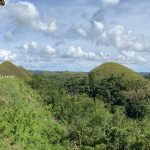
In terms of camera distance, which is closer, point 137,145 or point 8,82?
point 137,145

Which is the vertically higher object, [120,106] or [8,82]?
[8,82]

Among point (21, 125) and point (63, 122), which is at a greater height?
point (21, 125)

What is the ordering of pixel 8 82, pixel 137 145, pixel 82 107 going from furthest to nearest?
pixel 82 107 < pixel 8 82 < pixel 137 145

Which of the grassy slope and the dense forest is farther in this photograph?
the dense forest

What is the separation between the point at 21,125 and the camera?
67.2 metres

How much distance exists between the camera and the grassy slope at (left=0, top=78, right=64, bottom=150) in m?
62.7

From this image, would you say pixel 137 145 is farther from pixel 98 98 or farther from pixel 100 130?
pixel 98 98

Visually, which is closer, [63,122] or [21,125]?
[21,125]

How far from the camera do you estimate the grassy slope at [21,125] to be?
62.7 m

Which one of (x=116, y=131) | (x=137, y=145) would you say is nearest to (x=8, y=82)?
(x=116, y=131)

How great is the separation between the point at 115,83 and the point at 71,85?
735 inches

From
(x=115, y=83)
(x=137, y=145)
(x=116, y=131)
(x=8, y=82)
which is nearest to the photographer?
(x=137, y=145)

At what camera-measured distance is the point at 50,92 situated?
113 m

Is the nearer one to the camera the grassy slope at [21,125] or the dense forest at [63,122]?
the grassy slope at [21,125]
